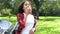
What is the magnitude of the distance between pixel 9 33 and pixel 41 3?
1655cm

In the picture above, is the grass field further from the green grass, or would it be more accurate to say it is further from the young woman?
the young woman

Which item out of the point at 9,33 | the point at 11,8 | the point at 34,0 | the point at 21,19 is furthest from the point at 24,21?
the point at 34,0

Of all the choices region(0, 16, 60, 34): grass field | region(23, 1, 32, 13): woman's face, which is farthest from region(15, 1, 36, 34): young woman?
region(0, 16, 60, 34): grass field

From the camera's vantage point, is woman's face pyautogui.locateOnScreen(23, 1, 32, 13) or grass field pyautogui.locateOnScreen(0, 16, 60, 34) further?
grass field pyautogui.locateOnScreen(0, 16, 60, 34)

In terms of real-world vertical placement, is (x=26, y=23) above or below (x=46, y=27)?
above

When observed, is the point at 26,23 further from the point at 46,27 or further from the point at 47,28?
the point at 46,27

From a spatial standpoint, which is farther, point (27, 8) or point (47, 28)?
point (47, 28)

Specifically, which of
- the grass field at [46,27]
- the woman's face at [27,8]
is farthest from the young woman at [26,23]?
the grass field at [46,27]

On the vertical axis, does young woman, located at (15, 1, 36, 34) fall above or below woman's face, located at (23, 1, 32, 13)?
below

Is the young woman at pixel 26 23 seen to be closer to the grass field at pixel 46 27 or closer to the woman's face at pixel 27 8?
the woman's face at pixel 27 8

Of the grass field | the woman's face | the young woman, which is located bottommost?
the grass field

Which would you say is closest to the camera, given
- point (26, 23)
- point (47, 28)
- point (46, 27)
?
point (26, 23)

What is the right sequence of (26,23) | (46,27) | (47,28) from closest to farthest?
(26,23), (47,28), (46,27)

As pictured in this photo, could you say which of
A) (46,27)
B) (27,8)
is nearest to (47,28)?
(46,27)
